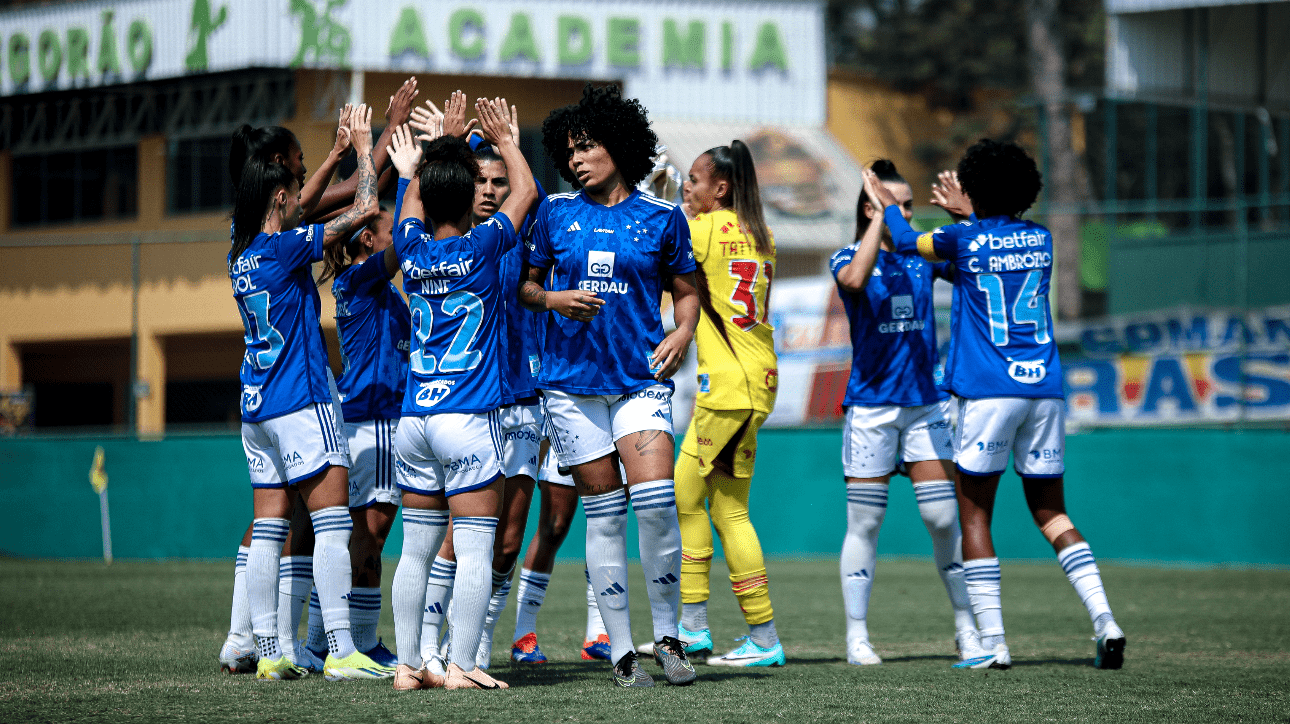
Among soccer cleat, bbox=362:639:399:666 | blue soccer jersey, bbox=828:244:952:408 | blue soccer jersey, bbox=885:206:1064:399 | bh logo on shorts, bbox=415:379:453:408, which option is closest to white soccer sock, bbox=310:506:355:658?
soccer cleat, bbox=362:639:399:666

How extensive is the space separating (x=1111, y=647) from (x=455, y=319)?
3078mm

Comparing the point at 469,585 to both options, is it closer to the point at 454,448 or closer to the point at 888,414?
the point at 454,448

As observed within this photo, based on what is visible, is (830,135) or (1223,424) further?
(830,135)

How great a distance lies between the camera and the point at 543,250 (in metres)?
5.24

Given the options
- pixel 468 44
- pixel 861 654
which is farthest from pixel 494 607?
pixel 468 44

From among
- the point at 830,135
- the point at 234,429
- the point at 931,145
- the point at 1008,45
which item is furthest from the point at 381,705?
the point at 1008,45

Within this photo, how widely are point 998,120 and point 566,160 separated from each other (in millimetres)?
32747

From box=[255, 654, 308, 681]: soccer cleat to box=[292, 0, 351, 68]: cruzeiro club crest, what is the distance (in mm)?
18781

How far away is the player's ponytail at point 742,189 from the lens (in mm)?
5984

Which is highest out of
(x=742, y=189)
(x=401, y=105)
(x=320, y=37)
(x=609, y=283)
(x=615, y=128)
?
(x=320, y=37)

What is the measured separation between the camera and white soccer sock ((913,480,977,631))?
20.4ft

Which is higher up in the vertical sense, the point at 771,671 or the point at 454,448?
the point at 454,448

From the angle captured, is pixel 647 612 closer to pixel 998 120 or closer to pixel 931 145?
pixel 931 145

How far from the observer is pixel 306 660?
5695 millimetres
